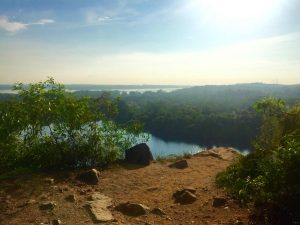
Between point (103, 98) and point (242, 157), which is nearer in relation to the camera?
point (242, 157)

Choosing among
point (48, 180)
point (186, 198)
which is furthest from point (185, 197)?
point (48, 180)

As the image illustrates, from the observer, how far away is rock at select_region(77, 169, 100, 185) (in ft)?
28.9

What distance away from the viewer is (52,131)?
10.3 metres

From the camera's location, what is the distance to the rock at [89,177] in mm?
8798

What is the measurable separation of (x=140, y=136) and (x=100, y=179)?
3.33 metres

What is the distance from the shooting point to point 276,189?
4.73 meters

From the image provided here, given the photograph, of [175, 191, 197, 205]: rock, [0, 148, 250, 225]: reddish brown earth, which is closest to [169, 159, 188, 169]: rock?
[0, 148, 250, 225]: reddish brown earth

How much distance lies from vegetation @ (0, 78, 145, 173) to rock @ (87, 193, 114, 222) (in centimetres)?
286

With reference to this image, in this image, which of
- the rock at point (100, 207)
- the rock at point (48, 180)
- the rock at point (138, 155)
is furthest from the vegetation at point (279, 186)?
the rock at point (138, 155)

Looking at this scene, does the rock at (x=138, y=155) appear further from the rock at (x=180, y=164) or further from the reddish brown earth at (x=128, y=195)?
the rock at (x=180, y=164)

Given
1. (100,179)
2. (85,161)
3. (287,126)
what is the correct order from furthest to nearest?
1. (85,161)
2. (100,179)
3. (287,126)

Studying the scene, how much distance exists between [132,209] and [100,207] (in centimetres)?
64

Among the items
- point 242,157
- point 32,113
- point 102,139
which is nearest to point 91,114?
point 102,139

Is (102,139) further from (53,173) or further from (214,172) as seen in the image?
(214,172)
